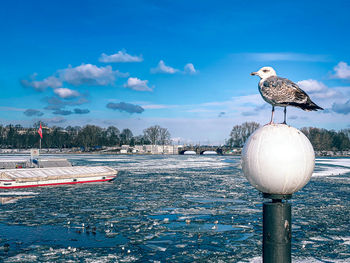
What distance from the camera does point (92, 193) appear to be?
22.7 m

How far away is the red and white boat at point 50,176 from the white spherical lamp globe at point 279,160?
26920 mm

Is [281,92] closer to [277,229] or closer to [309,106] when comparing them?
[309,106]

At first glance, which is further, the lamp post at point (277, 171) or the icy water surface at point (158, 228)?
the icy water surface at point (158, 228)

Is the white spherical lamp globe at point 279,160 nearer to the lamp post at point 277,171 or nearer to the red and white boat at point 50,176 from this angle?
the lamp post at point 277,171

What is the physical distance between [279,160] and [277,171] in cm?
10

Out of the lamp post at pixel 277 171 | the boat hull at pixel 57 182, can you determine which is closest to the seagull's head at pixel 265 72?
the lamp post at pixel 277 171

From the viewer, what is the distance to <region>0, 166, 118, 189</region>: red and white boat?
26.4 m

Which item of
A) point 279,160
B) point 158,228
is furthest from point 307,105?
point 158,228

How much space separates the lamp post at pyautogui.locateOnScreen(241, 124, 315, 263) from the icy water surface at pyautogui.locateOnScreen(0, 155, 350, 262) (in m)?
6.58

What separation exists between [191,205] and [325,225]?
675 centimetres

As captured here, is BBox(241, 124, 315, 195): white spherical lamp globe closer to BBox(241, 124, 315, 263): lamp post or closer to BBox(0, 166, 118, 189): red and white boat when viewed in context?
BBox(241, 124, 315, 263): lamp post

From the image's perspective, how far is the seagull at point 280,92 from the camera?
4.10 meters

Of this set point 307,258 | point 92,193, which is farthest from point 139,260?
point 92,193

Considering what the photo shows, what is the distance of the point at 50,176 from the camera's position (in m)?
28.3
